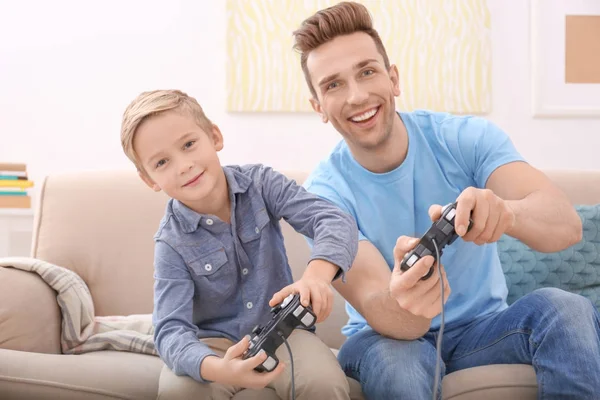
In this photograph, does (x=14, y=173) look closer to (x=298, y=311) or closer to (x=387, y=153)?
(x=387, y=153)

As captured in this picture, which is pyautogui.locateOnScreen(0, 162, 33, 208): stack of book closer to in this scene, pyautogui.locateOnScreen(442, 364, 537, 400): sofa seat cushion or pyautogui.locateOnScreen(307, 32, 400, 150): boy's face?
pyautogui.locateOnScreen(307, 32, 400, 150): boy's face

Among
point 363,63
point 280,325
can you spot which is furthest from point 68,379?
Result: point 363,63

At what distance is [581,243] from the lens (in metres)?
2.22

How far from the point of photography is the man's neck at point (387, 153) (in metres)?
1.82

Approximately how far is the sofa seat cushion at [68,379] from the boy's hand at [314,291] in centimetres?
53

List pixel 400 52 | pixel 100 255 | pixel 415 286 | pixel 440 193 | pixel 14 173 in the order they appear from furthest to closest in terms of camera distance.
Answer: pixel 400 52 < pixel 14 173 < pixel 100 255 < pixel 440 193 < pixel 415 286

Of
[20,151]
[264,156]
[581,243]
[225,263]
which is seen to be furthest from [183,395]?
[20,151]

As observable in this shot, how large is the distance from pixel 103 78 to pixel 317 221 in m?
1.94

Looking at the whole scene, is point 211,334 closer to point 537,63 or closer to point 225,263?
point 225,263

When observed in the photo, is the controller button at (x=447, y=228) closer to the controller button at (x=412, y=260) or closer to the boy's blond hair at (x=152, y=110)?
the controller button at (x=412, y=260)

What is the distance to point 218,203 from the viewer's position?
1699mm

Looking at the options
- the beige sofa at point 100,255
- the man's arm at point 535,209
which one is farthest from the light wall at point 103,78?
the man's arm at point 535,209

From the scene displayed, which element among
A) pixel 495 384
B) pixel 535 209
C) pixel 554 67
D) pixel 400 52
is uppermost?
pixel 400 52

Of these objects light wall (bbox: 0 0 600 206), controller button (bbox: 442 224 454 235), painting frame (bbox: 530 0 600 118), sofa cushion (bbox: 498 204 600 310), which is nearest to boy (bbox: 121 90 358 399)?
controller button (bbox: 442 224 454 235)
